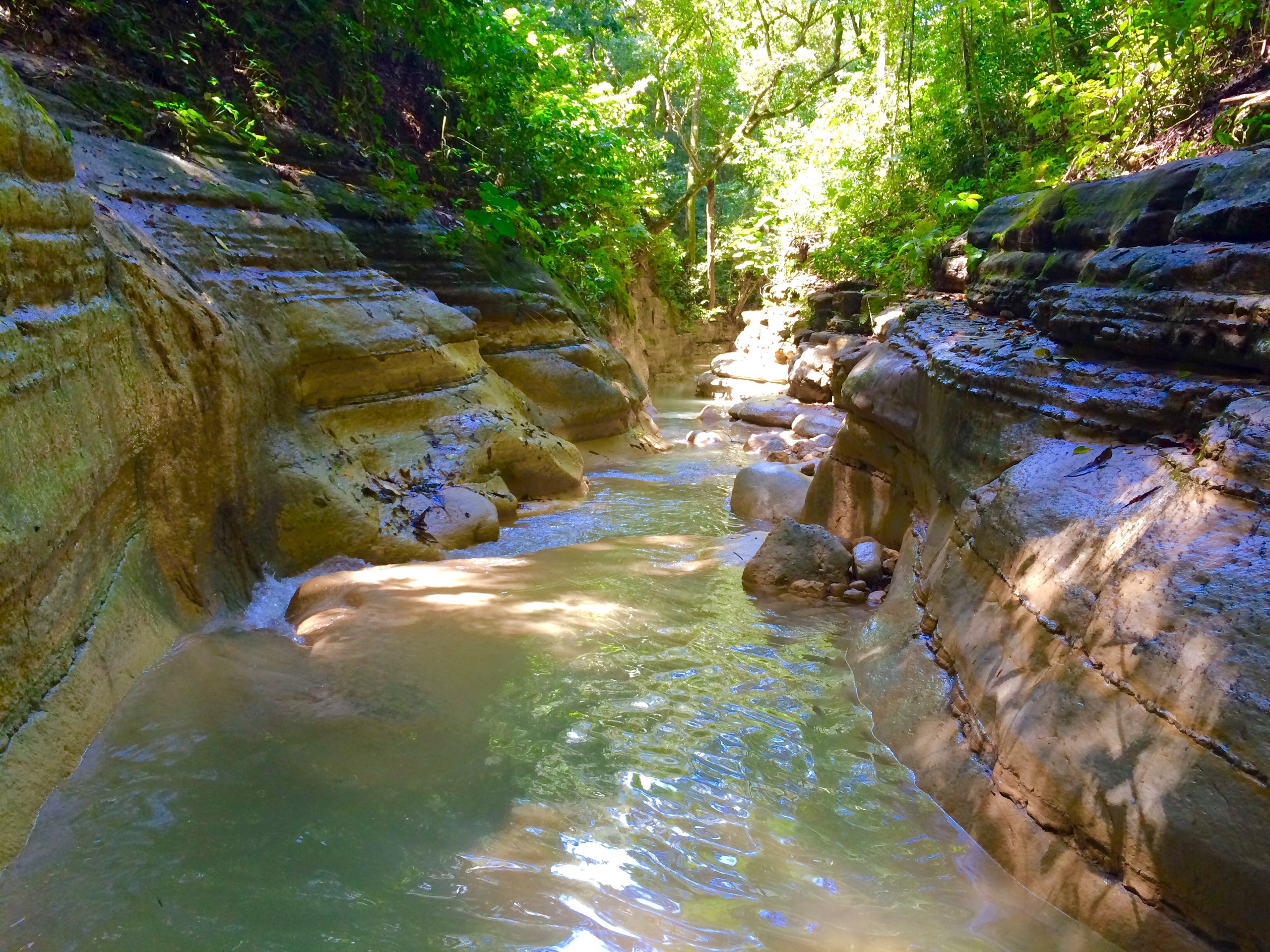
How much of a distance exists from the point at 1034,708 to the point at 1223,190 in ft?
8.76

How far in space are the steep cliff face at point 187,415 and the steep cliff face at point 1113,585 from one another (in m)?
3.08

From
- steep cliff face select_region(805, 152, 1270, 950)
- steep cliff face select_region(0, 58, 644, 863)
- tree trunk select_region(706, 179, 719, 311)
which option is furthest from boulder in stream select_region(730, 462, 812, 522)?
tree trunk select_region(706, 179, 719, 311)

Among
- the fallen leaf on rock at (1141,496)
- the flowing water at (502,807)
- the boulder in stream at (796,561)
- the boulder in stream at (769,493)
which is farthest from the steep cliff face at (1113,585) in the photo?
the boulder in stream at (769,493)

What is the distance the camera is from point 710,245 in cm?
2323

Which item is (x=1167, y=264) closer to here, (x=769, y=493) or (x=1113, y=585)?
(x=1113, y=585)

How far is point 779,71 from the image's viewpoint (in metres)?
A: 19.5

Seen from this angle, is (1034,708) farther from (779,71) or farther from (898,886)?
(779,71)

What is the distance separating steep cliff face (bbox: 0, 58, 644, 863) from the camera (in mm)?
2762

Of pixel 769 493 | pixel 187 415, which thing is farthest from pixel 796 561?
pixel 187 415

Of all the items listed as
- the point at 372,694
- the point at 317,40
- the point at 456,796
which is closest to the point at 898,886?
the point at 456,796

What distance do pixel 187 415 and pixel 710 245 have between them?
2062cm

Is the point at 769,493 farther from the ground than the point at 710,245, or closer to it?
closer to it

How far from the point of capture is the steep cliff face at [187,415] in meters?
2.76

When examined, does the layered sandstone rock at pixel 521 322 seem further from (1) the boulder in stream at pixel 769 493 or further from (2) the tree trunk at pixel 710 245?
(2) the tree trunk at pixel 710 245
